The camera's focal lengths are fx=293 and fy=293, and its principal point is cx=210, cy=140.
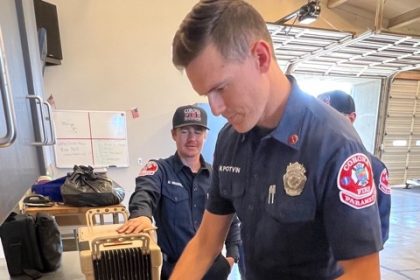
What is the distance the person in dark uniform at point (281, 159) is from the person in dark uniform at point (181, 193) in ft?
2.55

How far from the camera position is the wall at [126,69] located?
2582 millimetres

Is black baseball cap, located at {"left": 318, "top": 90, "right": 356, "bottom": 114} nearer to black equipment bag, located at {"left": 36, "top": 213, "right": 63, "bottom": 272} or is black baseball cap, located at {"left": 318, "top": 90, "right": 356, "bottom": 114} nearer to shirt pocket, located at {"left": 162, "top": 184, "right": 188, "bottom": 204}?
shirt pocket, located at {"left": 162, "top": 184, "right": 188, "bottom": 204}

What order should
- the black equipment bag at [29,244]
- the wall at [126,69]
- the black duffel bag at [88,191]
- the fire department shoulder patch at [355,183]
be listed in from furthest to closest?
the wall at [126,69] → the black duffel bag at [88,191] → the black equipment bag at [29,244] → the fire department shoulder patch at [355,183]

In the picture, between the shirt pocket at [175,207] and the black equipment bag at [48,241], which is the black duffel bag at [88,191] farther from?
the shirt pocket at [175,207]

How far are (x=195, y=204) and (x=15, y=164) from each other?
84cm

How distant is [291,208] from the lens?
2.14 feet

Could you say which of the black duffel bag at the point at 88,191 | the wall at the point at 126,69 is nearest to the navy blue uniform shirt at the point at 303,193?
the black duffel bag at the point at 88,191

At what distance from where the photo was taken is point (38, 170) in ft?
5.85

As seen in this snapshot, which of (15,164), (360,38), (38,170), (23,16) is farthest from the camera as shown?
(360,38)

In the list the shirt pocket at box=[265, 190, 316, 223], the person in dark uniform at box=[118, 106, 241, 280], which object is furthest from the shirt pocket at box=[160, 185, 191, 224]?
the shirt pocket at box=[265, 190, 316, 223]

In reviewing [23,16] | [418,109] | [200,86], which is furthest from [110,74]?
[418,109]

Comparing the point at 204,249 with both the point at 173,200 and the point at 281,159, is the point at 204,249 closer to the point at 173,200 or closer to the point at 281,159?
the point at 281,159

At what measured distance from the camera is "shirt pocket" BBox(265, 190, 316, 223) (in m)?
0.63

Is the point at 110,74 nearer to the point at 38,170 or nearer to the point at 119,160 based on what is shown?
the point at 119,160
